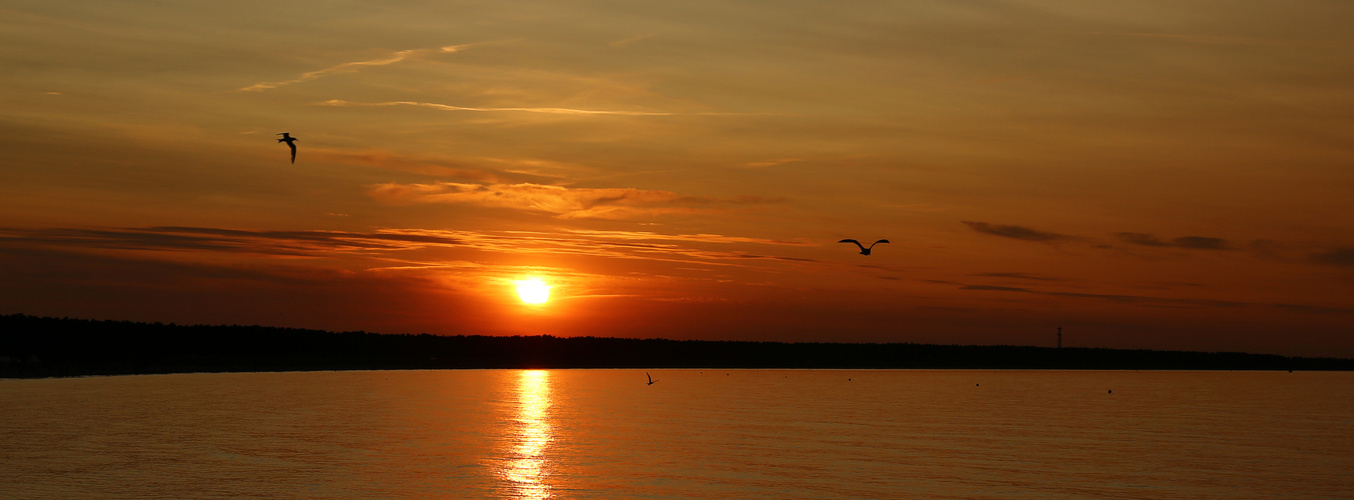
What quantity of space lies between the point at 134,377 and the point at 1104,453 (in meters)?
116

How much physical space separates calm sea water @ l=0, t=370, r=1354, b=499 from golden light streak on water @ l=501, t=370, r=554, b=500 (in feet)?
0.46

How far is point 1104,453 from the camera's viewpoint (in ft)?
178

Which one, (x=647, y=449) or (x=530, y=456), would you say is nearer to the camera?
(x=530, y=456)

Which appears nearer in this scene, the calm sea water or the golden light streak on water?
the golden light streak on water

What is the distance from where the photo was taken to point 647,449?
5353 cm

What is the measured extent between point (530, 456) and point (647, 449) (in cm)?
591

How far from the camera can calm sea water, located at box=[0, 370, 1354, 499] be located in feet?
128

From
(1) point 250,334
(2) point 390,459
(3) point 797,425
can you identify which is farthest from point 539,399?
(1) point 250,334

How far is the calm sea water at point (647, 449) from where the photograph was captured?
39000mm

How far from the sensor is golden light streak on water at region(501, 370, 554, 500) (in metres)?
38.0

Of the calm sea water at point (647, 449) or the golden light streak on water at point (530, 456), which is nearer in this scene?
the golden light streak on water at point (530, 456)

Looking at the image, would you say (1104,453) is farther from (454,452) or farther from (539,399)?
(539,399)

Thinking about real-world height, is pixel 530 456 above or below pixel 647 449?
below

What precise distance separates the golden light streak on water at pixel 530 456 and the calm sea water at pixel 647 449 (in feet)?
0.46
